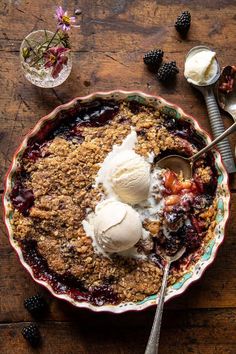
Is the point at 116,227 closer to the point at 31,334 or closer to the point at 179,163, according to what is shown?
the point at 179,163

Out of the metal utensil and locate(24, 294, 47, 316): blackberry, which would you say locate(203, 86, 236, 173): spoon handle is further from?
locate(24, 294, 47, 316): blackberry

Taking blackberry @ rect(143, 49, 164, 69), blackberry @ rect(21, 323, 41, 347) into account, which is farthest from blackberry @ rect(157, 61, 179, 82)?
blackberry @ rect(21, 323, 41, 347)

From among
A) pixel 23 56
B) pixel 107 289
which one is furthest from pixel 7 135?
pixel 107 289

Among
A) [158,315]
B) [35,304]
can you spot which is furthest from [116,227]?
[35,304]

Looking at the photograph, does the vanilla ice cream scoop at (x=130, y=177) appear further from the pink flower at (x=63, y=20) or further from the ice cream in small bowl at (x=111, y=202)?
the pink flower at (x=63, y=20)

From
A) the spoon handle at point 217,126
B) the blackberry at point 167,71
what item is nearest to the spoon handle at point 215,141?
the spoon handle at point 217,126

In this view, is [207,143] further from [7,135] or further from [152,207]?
[7,135]
